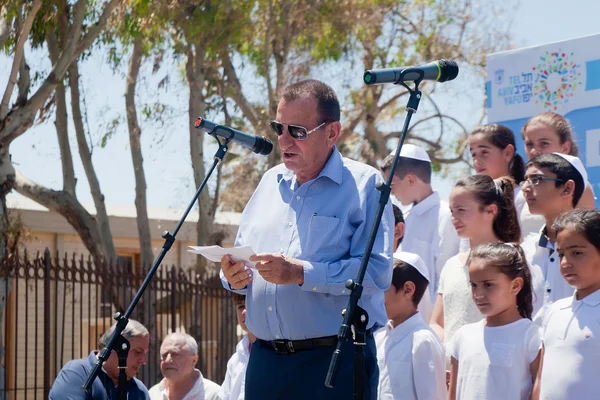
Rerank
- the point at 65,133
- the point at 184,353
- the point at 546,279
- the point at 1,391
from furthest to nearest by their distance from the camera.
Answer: the point at 65,133, the point at 1,391, the point at 184,353, the point at 546,279

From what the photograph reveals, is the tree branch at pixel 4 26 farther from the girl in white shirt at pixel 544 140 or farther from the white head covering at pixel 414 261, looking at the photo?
the white head covering at pixel 414 261

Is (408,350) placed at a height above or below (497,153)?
below

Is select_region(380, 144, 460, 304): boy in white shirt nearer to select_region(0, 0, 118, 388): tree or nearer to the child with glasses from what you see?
the child with glasses

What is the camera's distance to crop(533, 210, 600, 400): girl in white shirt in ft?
14.5

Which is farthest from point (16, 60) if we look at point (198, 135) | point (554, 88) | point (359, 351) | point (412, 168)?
point (359, 351)

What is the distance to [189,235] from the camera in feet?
66.8

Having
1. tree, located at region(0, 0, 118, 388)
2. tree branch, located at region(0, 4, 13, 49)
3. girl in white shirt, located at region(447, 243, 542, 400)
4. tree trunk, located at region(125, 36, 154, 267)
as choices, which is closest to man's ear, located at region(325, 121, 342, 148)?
girl in white shirt, located at region(447, 243, 542, 400)

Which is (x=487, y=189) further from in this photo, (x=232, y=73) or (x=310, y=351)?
(x=232, y=73)

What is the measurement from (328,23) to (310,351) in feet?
46.6

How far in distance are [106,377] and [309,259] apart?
138 inches

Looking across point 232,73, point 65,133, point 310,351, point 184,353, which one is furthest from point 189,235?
point 310,351

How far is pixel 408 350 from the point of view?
5.33 meters

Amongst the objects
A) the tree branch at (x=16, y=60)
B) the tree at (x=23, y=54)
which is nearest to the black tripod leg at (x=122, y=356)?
the tree at (x=23, y=54)

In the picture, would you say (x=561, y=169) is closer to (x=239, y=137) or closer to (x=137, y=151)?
(x=239, y=137)
